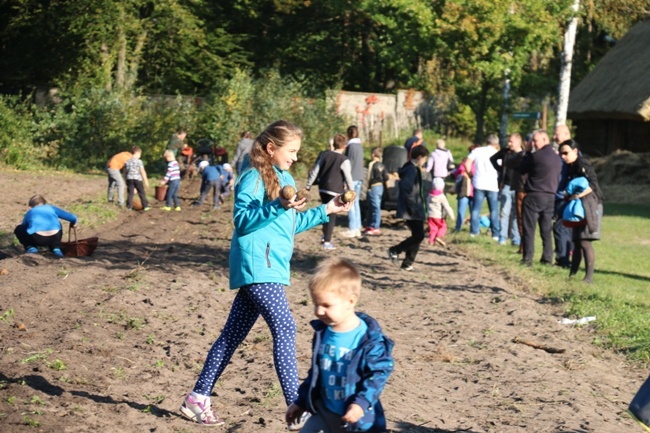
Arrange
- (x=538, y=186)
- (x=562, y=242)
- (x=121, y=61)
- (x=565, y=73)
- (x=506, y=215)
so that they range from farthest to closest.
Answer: (x=121, y=61)
(x=565, y=73)
(x=506, y=215)
(x=562, y=242)
(x=538, y=186)

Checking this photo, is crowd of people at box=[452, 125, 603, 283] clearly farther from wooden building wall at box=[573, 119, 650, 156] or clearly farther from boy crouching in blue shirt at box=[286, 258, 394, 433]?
wooden building wall at box=[573, 119, 650, 156]

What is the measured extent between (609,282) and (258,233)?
933cm

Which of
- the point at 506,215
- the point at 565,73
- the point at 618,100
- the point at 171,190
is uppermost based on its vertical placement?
the point at 565,73

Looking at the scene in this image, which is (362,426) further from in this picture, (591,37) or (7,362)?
(591,37)

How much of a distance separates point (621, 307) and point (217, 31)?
40379 mm

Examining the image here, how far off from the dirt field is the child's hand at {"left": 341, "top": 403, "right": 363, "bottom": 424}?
224 cm

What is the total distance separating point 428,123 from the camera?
4691cm

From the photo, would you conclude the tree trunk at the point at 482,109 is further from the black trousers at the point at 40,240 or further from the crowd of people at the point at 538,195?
the black trousers at the point at 40,240

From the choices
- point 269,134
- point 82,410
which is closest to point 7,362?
point 82,410

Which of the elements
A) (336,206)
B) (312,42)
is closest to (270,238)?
(336,206)

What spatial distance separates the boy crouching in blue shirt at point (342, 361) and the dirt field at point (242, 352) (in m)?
1.98

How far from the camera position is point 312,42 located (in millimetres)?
54781

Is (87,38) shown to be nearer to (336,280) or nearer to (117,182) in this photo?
(117,182)

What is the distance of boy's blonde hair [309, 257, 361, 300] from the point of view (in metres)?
4.79
